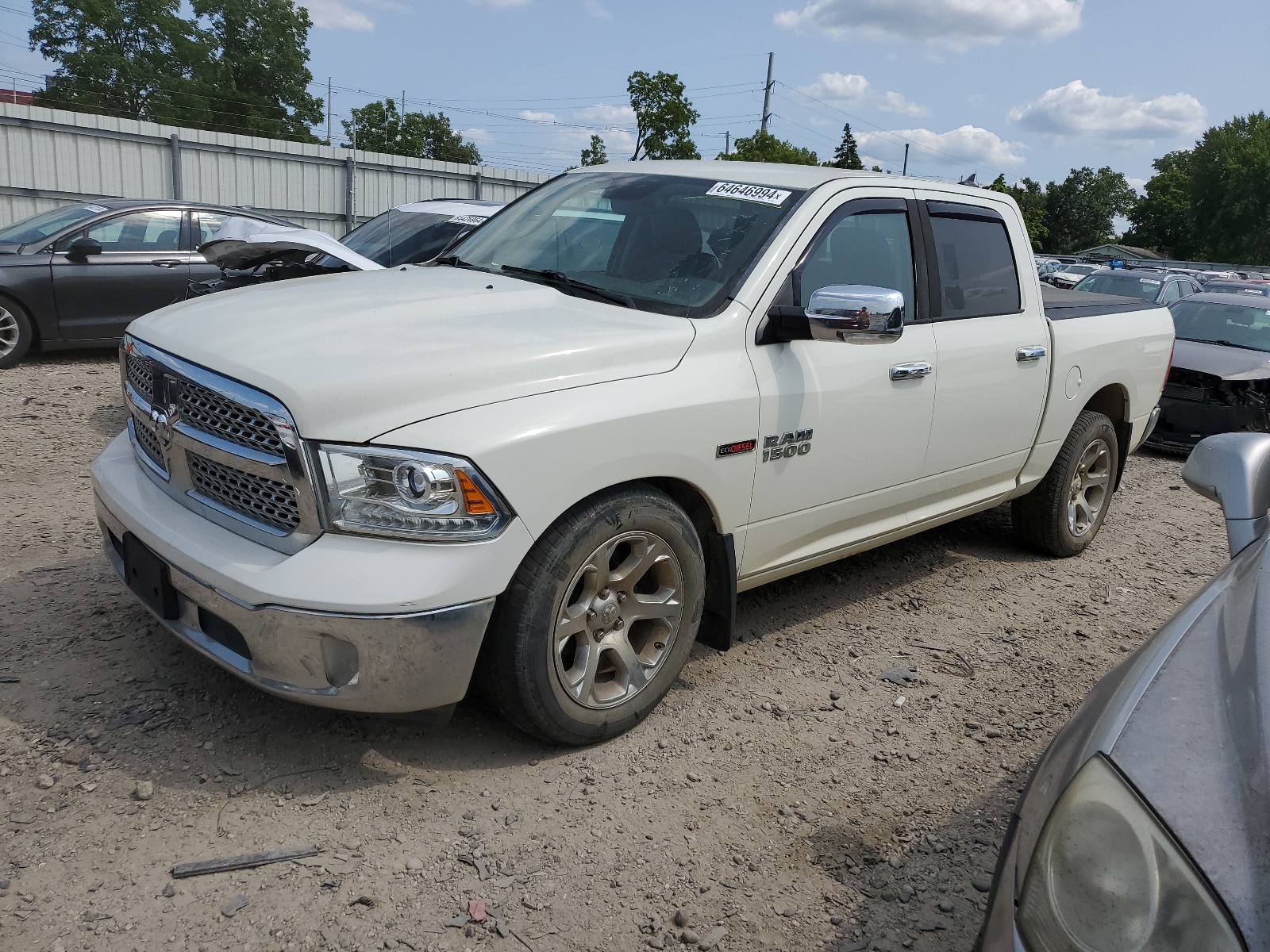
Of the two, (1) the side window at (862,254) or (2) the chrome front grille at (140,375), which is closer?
(2) the chrome front grille at (140,375)

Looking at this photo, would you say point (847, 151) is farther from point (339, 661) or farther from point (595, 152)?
point (339, 661)

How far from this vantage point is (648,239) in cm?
391

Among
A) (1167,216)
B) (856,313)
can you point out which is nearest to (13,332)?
(856,313)

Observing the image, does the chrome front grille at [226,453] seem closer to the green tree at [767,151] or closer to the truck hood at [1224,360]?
the truck hood at [1224,360]

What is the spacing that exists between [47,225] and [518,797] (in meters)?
8.53

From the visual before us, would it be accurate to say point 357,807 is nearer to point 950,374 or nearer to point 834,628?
point 834,628

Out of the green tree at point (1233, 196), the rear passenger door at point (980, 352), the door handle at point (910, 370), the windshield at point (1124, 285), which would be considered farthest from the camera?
the green tree at point (1233, 196)

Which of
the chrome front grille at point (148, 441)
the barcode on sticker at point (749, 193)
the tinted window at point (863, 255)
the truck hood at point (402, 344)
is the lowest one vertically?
the chrome front grille at point (148, 441)

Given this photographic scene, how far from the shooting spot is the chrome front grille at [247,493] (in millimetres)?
2826

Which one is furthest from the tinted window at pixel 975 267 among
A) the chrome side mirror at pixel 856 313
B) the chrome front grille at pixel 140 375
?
the chrome front grille at pixel 140 375

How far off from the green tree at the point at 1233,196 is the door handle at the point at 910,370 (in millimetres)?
91294

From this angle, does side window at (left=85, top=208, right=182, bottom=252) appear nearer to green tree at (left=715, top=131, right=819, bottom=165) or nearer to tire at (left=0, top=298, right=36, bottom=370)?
tire at (left=0, top=298, right=36, bottom=370)

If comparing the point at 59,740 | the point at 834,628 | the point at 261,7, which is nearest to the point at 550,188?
the point at 834,628

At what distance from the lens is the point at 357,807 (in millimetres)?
2924
